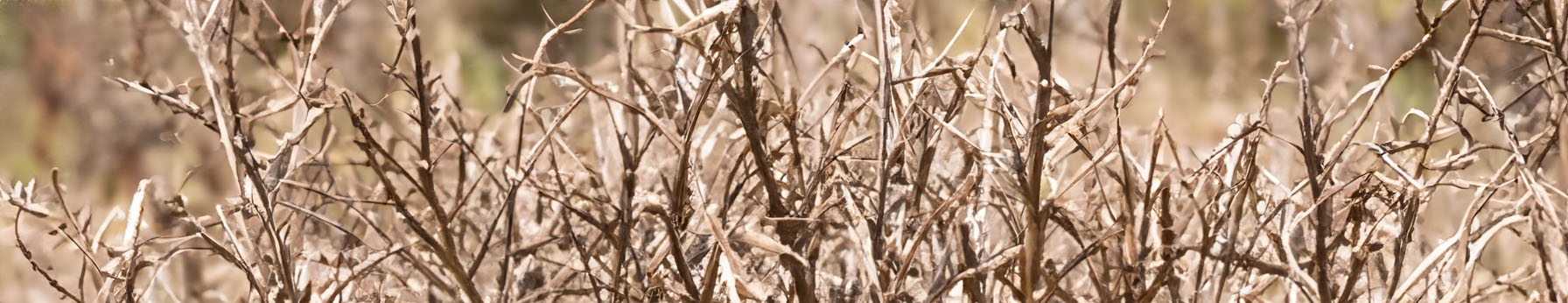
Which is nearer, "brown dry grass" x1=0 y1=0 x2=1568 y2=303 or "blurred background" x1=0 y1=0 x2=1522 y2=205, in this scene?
"brown dry grass" x1=0 y1=0 x2=1568 y2=303

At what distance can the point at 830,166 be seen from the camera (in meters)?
0.40

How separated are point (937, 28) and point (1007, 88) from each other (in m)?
0.06

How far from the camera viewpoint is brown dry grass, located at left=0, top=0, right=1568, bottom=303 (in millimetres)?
378

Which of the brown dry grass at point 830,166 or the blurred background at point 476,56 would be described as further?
the blurred background at point 476,56

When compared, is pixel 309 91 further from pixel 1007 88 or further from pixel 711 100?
pixel 1007 88

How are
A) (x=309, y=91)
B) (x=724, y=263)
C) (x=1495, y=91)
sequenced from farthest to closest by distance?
(x=1495, y=91), (x=309, y=91), (x=724, y=263)

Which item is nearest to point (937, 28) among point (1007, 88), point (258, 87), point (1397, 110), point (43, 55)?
point (1007, 88)

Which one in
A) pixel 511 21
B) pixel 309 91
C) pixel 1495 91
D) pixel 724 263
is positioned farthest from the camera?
pixel 511 21

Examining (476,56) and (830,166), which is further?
(476,56)

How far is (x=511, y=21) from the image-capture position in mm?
731

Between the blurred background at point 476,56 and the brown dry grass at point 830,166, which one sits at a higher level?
the blurred background at point 476,56

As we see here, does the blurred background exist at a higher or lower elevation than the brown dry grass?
higher

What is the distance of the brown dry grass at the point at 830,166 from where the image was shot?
38 centimetres

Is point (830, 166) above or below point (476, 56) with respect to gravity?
below
